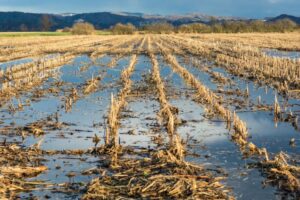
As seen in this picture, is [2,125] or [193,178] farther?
[2,125]

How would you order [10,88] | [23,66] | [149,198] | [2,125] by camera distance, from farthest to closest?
[23,66], [10,88], [2,125], [149,198]

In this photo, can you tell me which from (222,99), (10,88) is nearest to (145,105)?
(222,99)

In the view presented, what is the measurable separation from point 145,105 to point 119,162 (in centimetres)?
647

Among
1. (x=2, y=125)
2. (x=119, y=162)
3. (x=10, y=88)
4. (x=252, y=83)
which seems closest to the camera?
(x=119, y=162)

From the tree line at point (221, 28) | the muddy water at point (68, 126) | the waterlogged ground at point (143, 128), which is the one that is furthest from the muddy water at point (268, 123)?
the tree line at point (221, 28)

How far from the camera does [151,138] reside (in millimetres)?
11977

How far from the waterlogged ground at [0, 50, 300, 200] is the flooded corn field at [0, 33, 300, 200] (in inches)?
1.0

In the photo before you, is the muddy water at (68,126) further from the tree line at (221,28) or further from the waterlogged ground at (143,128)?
the tree line at (221,28)

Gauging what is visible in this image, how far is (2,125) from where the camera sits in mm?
13656

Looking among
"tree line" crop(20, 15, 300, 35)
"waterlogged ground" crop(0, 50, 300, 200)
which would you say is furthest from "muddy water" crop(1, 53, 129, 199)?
"tree line" crop(20, 15, 300, 35)

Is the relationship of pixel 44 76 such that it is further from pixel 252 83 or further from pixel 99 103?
pixel 252 83

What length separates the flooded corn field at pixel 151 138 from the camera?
28.1ft

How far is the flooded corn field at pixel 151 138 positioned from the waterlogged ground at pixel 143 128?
0.08 feet

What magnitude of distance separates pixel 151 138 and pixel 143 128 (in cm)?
122
